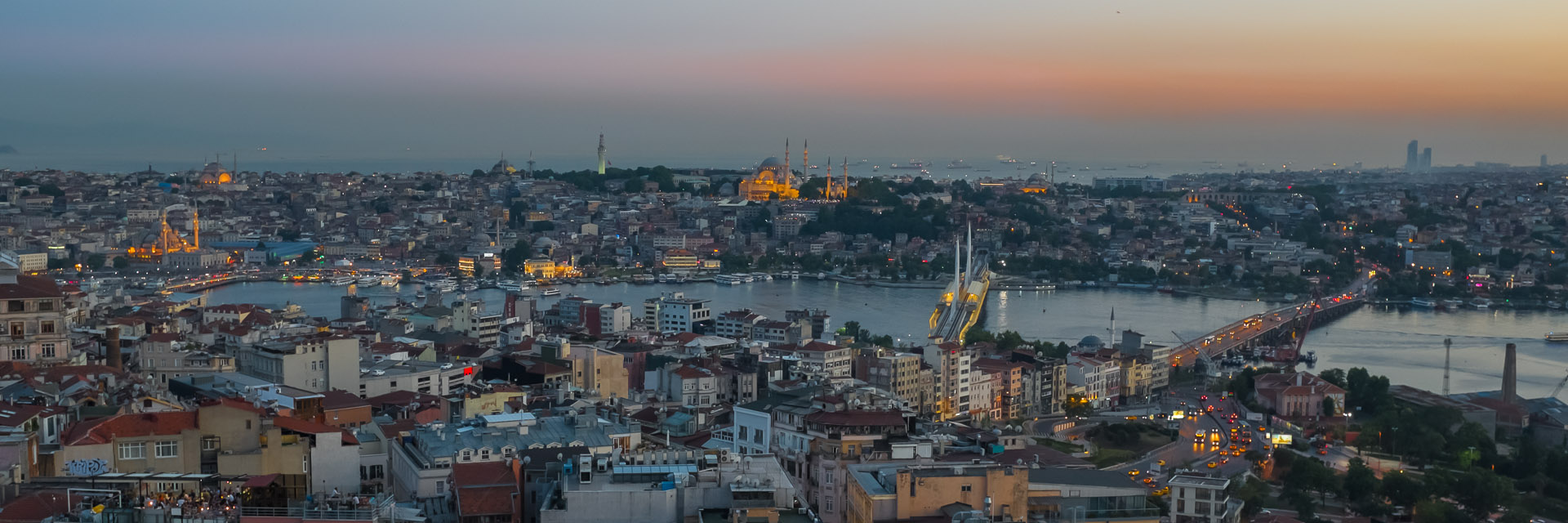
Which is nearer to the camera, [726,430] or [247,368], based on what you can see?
[726,430]

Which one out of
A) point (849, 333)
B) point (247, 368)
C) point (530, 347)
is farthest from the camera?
point (849, 333)

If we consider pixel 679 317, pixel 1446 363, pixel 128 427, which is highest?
pixel 128 427

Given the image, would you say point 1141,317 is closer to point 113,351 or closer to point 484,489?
point 113,351

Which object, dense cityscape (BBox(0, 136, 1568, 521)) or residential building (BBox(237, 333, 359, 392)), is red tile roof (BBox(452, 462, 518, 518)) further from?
residential building (BBox(237, 333, 359, 392))

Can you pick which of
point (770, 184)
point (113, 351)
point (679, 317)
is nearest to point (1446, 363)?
point (679, 317)

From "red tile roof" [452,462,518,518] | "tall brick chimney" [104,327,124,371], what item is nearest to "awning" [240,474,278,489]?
"red tile roof" [452,462,518,518]

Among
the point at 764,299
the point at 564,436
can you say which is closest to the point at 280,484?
the point at 564,436

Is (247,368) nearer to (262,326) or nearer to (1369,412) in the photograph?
(262,326)
